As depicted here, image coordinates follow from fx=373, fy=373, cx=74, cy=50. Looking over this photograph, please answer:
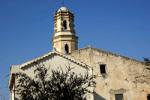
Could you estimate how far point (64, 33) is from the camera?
43125mm

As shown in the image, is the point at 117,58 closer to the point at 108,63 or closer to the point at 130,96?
the point at 108,63

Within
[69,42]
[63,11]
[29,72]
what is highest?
[63,11]

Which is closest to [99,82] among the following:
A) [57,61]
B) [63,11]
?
[57,61]

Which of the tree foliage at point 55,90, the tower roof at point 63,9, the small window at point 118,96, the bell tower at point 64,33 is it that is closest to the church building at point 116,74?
the small window at point 118,96

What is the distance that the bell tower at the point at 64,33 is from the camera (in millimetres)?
42719

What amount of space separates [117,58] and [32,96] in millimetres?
15789

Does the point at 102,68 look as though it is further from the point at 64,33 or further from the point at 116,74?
the point at 64,33

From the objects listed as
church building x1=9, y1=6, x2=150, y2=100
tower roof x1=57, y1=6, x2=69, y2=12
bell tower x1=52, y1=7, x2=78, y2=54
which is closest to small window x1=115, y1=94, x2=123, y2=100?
church building x1=9, y1=6, x2=150, y2=100

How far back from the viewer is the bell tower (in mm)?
42719

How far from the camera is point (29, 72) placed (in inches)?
1182

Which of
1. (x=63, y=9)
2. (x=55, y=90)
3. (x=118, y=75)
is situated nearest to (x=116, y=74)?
(x=118, y=75)

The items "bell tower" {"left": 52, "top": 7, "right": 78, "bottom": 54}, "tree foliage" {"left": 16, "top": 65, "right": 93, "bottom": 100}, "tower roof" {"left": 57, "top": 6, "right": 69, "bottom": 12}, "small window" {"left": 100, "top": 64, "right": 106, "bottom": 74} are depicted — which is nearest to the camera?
"tree foliage" {"left": 16, "top": 65, "right": 93, "bottom": 100}

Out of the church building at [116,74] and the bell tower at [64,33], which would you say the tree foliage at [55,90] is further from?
the bell tower at [64,33]

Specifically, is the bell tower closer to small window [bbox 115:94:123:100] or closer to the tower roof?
the tower roof
